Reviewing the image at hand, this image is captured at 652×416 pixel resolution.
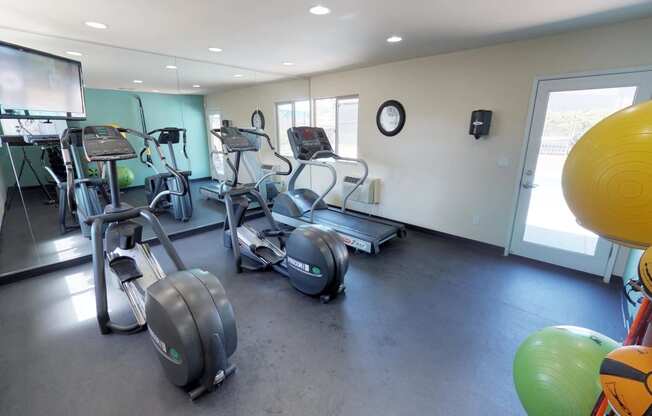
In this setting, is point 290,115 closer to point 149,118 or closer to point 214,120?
point 214,120

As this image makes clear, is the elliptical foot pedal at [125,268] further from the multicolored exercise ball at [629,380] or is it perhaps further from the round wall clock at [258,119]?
the round wall clock at [258,119]

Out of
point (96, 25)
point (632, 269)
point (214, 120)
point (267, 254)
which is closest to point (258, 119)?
point (214, 120)

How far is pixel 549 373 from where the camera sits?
4.02 ft

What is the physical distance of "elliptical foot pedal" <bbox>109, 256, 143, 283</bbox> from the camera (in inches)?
102

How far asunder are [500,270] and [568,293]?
65 cm

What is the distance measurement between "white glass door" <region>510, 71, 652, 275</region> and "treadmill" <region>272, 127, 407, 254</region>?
161 centimetres

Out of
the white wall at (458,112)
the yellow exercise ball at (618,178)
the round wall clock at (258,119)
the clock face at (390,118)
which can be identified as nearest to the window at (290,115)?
the round wall clock at (258,119)

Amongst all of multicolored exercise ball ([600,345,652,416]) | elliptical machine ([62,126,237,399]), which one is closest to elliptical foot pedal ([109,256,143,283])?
elliptical machine ([62,126,237,399])

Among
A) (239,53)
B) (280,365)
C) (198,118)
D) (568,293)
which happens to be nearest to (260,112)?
(198,118)

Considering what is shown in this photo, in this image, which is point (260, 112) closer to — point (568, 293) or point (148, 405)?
point (148, 405)

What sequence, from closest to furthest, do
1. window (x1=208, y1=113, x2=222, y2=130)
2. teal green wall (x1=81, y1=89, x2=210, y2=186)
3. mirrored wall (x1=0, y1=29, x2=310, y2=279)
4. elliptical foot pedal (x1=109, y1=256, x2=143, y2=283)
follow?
elliptical foot pedal (x1=109, y1=256, x2=143, y2=283) → mirrored wall (x1=0, y1=29, x2=310, y2=279) → teal green wall (x1=81, y1=89, x2=210, y2=186) → window (x1=208, y1=113, x2=222, y2=130)

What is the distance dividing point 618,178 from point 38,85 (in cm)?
441

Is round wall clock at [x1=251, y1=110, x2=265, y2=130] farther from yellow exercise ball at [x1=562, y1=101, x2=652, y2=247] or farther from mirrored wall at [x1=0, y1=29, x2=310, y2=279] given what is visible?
yellow exercise ball at [x1=562, y1=101, x2=652, y2=247]

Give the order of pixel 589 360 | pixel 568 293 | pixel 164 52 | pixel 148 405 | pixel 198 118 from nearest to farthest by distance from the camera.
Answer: pixel 589 360 < pixel 148 405 < pixel 568 293 < pixel 164 52 < pixel 198 118
